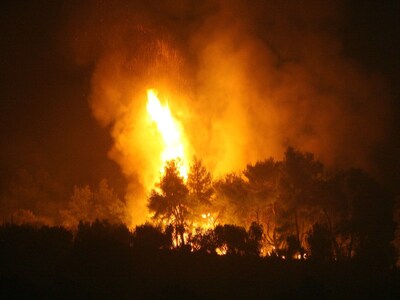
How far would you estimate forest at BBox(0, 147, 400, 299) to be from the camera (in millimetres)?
17500

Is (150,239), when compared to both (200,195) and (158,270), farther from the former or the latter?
(200,195)

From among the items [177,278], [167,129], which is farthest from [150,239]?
[167,129]

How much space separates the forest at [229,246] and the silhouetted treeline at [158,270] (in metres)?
0.05

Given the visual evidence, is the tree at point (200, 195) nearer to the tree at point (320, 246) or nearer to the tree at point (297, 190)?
the tree at point (297, 190)

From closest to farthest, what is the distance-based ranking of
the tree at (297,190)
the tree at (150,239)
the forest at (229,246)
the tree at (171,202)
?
the forest at (229,246)
the tree at (150,239)
the tree at (297,190)
the tree at (171,202)

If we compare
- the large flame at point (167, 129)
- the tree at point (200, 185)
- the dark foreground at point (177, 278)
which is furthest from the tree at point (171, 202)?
the large flame at point (167, 129)

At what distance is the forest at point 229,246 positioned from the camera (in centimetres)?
1750

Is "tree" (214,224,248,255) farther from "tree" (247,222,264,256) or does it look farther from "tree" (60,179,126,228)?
"tree" (60,179,126,228)

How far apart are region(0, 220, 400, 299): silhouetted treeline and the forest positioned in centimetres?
5

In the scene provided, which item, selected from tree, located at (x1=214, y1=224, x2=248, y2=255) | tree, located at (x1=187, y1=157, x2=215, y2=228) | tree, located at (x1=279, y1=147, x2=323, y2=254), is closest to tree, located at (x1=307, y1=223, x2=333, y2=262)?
tree, located at (x1=214, y1=224, x2=248, y2=255)

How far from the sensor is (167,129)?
2105 inches

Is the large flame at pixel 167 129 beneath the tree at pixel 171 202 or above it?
above

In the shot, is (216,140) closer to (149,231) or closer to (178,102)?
(178,102)

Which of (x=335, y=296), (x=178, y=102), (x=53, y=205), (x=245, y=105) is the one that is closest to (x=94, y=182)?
(x=53, y=205)
